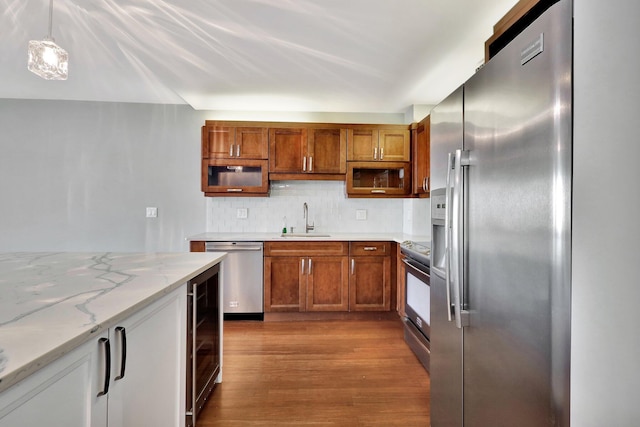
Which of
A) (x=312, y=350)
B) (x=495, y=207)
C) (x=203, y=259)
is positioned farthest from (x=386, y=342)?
(x=495, y=207)

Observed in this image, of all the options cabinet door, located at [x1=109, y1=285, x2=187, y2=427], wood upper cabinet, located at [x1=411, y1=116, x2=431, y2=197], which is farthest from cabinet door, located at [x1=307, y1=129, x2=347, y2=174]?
cabinet door, located at [x1=109, y1=285, x2=187, y2=427]

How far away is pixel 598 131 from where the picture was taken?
76 cm

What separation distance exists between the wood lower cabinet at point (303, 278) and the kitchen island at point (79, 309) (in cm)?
151

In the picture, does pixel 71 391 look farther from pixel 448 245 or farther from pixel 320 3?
pixel 320 3

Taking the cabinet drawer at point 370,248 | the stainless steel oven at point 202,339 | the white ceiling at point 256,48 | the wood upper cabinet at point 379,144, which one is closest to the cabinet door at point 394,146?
the wood upper cabinet at point 379,144

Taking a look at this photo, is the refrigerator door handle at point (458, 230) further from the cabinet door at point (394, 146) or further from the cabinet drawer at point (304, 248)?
the cabinet door at point (394, 146)

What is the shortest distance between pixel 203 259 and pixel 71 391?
115 cm

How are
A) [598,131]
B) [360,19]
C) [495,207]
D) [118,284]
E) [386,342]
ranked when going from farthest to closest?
[386,342] → [360,19] → [118,284] → [495,207] → [598,131]

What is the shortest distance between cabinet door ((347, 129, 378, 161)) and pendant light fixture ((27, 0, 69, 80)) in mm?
2604

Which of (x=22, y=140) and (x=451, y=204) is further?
(x=22, y=140)

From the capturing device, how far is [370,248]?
346 cm

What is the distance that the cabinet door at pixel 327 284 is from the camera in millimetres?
3404

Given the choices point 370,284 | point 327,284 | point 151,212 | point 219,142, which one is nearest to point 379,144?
point 370,284

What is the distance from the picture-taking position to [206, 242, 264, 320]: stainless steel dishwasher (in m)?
3.37
